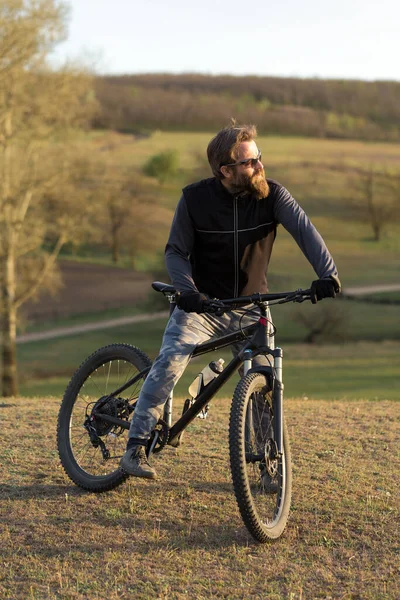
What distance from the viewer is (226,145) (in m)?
5.18

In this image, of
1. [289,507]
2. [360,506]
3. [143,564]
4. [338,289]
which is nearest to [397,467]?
[360,506]

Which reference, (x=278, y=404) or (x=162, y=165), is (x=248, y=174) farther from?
(x=162, y=165)

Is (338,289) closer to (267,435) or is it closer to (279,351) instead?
(279,351)

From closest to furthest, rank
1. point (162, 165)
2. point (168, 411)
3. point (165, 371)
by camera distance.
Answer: point (165, 371) < point (168, 411) < point (162, 165)

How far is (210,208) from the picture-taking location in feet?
17.4

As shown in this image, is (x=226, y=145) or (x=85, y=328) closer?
(x=226, y=145)

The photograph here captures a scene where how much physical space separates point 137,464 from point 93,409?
81 centimetres

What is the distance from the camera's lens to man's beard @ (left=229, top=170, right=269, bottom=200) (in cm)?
520

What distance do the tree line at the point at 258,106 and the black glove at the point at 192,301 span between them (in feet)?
413

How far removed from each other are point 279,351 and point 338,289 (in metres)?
0.54

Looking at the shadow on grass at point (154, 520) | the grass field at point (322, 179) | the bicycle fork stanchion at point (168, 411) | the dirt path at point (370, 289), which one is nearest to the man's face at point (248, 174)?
the bicycle fork stanchion at point (168, 411)

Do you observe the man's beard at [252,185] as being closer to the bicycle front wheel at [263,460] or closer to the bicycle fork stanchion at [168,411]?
the bicycle front wheel at [263,460]

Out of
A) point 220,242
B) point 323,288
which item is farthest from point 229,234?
point 323,288

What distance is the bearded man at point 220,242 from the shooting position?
5.21 m
